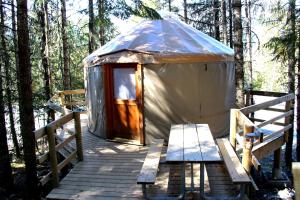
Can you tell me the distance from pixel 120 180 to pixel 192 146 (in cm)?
140

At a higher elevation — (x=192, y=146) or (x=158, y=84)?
(x=158, y=84)

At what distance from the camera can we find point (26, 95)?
4.93 metres

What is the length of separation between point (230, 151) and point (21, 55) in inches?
141

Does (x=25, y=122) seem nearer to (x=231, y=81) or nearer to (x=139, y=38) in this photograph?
(x=139, y=38)

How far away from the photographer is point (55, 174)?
5.01 metres

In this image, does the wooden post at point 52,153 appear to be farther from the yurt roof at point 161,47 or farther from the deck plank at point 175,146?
the yurt roof at point 161,47

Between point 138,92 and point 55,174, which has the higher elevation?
point 138,92

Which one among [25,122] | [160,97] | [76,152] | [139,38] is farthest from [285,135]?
[25,122]

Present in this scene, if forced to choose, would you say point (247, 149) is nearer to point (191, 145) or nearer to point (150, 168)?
point (191, 145)

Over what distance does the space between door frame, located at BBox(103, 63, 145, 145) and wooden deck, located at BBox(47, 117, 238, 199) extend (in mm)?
817

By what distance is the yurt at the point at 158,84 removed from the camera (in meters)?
7.14

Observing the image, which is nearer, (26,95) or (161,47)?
(26,95)

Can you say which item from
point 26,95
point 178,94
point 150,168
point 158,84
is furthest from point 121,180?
point 178,94

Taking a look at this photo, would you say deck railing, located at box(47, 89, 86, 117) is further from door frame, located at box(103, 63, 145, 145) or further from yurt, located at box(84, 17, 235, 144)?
yurt, located at box(84, 17, 235, 144)
